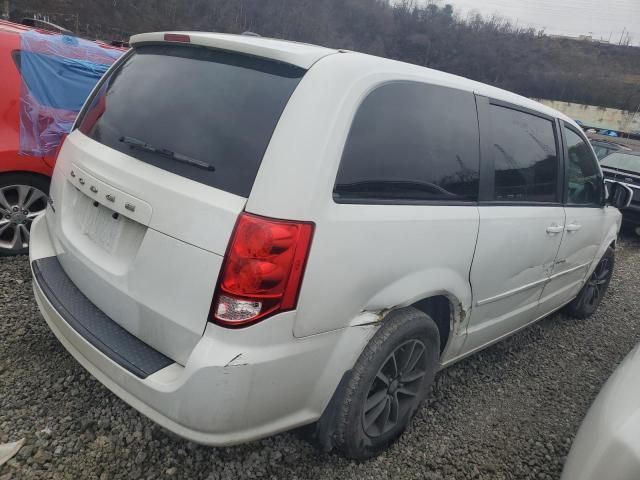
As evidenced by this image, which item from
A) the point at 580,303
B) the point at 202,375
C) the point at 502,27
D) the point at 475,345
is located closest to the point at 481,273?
the point at 475,345

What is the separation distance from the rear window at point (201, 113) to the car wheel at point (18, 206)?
70.5 inches

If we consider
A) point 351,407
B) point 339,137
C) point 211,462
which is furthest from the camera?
point 211,462

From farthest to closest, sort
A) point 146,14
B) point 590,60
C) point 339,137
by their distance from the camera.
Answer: point 590,60 → point 146,14 → point 339,137

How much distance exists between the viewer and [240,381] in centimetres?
155

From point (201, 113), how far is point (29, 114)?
2.42m

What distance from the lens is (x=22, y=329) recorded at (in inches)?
107

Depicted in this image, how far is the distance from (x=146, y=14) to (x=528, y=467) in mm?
52153

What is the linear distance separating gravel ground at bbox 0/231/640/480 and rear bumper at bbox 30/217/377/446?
1.41 feet

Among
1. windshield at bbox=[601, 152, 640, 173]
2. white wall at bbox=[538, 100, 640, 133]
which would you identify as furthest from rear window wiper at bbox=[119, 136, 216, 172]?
white wall at bbox=[538, 100, 640, 133]

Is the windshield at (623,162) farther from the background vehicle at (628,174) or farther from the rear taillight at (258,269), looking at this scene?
the rear taillight at (258,269)

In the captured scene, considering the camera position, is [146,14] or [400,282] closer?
[400,282]

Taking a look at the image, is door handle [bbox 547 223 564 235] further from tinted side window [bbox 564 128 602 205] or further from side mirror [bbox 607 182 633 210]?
side mirror [bbox 607 182 633 210]

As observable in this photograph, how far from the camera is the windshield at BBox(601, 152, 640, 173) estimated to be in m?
8.89

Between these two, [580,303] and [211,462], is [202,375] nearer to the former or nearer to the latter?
[211,462]
